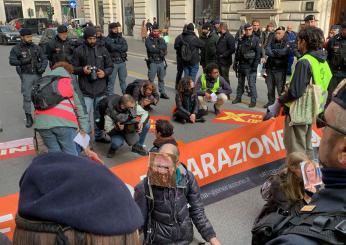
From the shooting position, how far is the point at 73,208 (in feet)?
3.00

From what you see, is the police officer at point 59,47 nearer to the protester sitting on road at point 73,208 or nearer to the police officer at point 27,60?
the police officer at point 27,60

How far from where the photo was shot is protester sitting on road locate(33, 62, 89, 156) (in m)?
4.08

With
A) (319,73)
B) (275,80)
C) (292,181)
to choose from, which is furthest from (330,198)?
(275,80)

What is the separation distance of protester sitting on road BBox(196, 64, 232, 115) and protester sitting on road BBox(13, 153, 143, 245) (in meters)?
6.74

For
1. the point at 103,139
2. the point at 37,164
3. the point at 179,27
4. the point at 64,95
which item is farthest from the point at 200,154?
the point at 179,27

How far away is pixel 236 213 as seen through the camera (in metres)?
4.12

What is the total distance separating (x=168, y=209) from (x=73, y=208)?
7.35 ft

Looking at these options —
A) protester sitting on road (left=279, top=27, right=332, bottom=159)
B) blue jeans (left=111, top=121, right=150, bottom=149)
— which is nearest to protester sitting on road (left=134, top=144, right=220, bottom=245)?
protester sitting on road (left=279, top=27, right=332, bottom=159)

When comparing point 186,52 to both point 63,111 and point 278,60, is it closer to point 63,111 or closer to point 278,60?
point 278,60

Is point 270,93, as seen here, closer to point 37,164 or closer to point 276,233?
point 276,233

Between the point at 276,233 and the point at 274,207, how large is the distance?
1815 mm

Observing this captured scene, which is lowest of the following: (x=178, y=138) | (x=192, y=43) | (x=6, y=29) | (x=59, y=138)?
(x=178, y=138)

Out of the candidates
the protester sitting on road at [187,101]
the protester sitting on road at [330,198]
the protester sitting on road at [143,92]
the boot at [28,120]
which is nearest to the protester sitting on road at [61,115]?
the protester sitting on road at [143,92]

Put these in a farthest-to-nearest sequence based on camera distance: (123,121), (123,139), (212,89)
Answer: (212,89)
(123,139)
(123,121)
